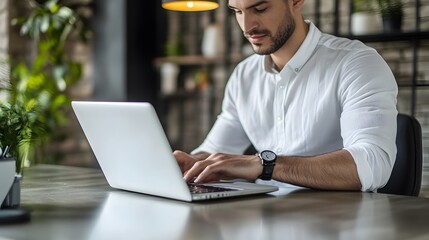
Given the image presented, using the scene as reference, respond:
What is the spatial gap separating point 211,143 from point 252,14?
50 centimetres

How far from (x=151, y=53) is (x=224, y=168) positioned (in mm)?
2947

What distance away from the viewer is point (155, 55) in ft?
14.5

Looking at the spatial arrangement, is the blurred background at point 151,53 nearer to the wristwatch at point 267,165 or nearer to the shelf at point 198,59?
the shelf at point 198,59

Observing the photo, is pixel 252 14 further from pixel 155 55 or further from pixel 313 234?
pixel 155 55

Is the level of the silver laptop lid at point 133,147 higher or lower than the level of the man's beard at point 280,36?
lower

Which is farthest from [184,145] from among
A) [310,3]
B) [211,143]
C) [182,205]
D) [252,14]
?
[182,205]

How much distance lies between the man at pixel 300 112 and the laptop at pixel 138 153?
0.34 ft

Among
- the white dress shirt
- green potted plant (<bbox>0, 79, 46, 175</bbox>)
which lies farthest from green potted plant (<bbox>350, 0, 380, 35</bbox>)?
green potted plant (<bbox>0, 79, 46, 175</bbox>)

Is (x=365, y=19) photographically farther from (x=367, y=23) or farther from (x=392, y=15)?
(x=392, y=15)

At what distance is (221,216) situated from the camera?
121 centimetres

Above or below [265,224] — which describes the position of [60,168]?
below

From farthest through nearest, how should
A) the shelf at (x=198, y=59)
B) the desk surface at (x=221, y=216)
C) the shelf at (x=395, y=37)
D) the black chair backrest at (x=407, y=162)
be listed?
the shelf at (x=198, y=59) → the shelf at (x=395, y=37) → the black chair backrest at (x=407, y=162) → the desk surface at (x=221, y=216)

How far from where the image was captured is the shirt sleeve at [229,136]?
226cm

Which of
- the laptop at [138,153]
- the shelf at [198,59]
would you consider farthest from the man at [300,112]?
the shelf at [198,59]
